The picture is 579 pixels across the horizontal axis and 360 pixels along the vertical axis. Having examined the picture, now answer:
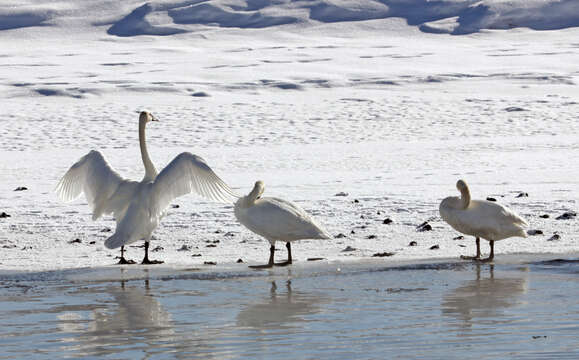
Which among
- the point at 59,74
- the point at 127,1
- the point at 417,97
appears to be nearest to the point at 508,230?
the point at 417,97

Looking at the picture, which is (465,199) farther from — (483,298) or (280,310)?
(280,310)

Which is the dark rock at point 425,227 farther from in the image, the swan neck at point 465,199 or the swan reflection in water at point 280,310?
the swan reflection in water at point 280,310

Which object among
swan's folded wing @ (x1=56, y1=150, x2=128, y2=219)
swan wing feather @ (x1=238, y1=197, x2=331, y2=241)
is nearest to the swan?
swan wing feather @ (x1=238, y1=197, x2=331, y2=241)

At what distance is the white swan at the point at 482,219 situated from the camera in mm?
8422

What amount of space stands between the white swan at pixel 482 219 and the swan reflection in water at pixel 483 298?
26.3 inches

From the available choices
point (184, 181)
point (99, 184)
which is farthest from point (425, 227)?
point (99, 184)

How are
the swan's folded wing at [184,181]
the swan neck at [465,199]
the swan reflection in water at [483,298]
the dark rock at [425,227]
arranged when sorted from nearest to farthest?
1. the swan reflection in water at [483,298]
2. the swan's folded wing at [184,181]
3. the swan neck at [465,199]
4. the dark rock at [425,227]

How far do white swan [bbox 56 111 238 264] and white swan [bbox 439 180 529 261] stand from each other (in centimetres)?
190

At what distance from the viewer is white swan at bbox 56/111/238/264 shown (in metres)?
8.27

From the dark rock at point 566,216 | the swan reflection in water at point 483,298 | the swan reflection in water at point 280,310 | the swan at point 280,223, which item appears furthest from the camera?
the dark rock at point 566,216

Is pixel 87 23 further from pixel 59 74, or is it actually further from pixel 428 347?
pixel 428 347

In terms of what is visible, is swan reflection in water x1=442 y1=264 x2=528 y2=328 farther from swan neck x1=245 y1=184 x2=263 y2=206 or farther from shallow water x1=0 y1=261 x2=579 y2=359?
swan neck x1=245 y1=184 x2=263 y2=206

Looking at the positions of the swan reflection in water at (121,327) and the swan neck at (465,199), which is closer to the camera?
the swan reflection in water at (121,327)

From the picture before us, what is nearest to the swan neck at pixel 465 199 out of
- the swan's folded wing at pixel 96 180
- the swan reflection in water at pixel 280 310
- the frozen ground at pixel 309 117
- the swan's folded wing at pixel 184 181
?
the frozen ground at pixel 309 117
